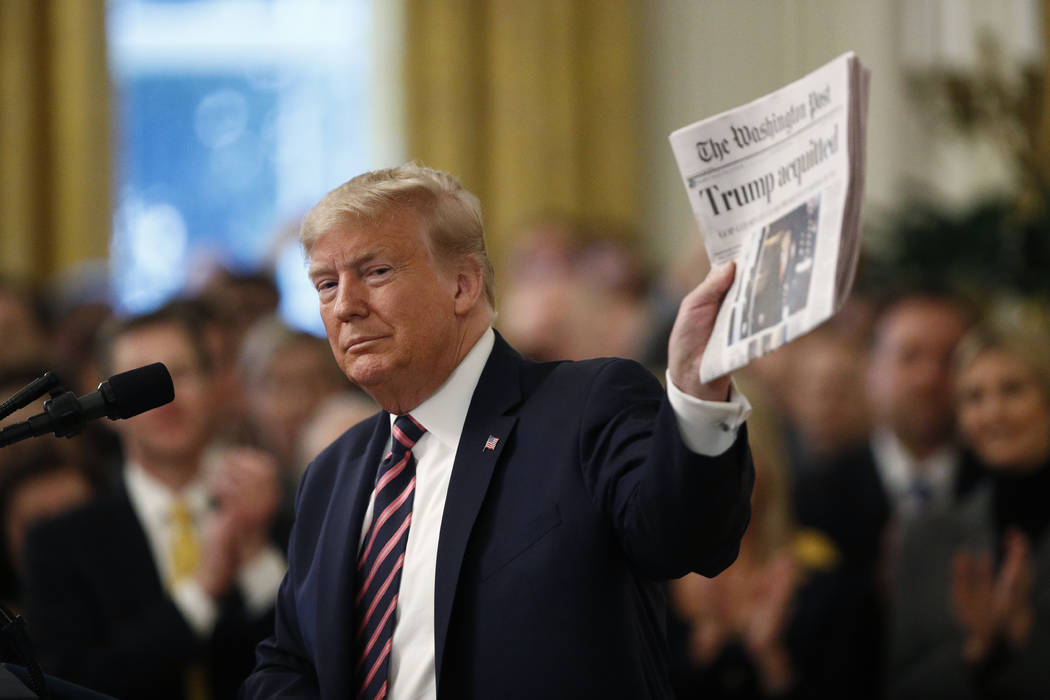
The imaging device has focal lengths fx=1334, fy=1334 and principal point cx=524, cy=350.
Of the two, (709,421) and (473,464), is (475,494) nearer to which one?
(473,464)

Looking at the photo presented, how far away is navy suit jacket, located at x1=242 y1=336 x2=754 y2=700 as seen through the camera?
198 centimetres

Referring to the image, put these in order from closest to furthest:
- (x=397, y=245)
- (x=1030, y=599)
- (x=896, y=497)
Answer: (x=397, y=245) → (x=1030, y=599) → (x=896, y=497)

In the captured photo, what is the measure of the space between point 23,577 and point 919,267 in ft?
18.7

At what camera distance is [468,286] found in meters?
2.39

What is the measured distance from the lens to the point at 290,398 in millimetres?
5535

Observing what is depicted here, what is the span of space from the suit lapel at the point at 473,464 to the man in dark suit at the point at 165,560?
216 cm

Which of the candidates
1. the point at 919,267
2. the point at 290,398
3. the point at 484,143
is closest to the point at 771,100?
the point at 290,398

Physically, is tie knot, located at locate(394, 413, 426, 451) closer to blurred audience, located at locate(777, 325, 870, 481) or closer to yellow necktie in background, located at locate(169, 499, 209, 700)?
yellow necktie in background, located at locate(169, 499, 209, 700)

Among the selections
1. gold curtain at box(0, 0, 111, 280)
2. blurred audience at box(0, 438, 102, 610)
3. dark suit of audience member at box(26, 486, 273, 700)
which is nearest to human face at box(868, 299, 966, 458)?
dark suit of audience member at box(26, 486, 273, 700)

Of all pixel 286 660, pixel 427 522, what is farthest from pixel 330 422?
pixel 427 522

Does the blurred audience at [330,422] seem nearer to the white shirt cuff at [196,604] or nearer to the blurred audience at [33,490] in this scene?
the white shirt cuff at [196,604]

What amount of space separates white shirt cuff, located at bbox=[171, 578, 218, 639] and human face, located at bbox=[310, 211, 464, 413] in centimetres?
217

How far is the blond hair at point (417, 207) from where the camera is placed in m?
2.29

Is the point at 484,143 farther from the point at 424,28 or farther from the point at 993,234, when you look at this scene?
the point at 993,234
